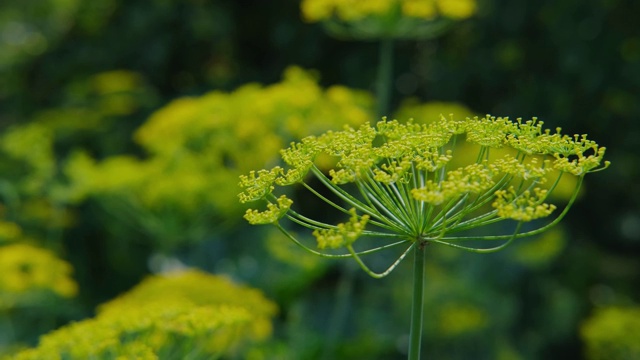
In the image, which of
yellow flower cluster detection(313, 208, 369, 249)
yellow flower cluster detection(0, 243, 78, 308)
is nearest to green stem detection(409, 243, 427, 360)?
yellow flower cluster detection(313, 208, 369, 249)

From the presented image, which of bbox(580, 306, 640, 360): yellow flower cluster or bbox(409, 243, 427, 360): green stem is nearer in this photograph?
bbox(409, 243, 427, 360): green stem

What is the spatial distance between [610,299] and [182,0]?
3980 mm

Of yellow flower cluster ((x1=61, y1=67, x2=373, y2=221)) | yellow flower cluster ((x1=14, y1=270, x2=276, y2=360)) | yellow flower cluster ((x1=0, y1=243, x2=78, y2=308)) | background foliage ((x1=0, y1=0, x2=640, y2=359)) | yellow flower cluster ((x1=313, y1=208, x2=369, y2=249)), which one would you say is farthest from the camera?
background foliage ((x1=0, y1=0, x2=640, y2=359))

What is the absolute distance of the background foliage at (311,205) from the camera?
417 cm

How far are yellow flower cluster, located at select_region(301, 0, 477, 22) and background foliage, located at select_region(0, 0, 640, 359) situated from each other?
66 cm

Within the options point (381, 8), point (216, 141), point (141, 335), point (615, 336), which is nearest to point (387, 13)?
point (381, 8)

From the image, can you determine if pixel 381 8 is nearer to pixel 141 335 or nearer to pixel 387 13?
pixel 387 13

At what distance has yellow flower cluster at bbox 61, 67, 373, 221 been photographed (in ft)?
11.2

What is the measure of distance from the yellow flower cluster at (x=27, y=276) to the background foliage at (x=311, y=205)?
515 millimetres

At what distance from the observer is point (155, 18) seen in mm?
5953

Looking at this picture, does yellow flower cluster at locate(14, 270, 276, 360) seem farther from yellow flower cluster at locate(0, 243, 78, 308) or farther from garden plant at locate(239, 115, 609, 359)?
yellow flower cluster at locate(0, 243, 78, 308)

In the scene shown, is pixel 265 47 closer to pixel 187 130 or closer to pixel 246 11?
pixel 246 11

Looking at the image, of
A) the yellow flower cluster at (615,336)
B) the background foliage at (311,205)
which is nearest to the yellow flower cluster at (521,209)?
the background foliage at (311,205)

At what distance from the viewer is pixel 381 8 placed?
10.5ft
